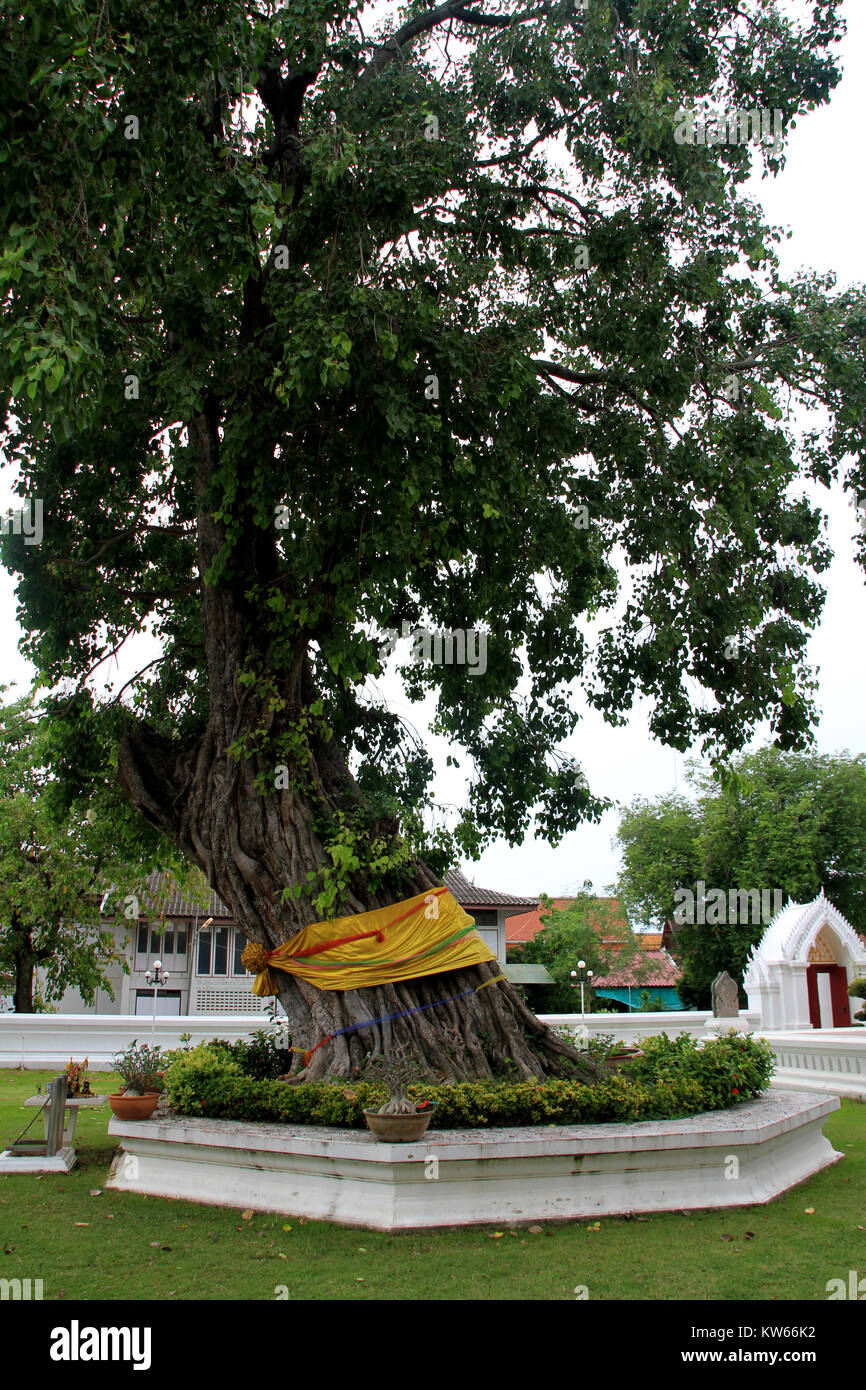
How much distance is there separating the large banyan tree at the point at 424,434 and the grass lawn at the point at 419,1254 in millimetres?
2189

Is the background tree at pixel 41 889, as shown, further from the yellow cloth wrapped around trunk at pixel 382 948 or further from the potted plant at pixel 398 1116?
the potted plant at pixel 398 1116

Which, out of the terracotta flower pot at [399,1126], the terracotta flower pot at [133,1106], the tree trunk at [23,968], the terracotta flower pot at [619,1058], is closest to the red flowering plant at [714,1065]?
the terracotta flower pot at [619,1058]

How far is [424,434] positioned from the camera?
8461 millimetres

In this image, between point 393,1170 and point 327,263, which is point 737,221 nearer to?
point 327,263

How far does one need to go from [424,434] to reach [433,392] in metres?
0.42

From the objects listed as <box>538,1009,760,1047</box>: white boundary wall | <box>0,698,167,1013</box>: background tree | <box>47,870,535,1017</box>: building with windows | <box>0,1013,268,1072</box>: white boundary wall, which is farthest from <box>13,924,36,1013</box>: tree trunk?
<box>538,1009,760,1047</box>: white boundary wall

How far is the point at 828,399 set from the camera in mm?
10773

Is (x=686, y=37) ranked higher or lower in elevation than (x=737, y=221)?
higher

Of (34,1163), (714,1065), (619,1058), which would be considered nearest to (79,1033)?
(34,1163)

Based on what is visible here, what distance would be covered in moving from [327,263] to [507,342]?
183 cm

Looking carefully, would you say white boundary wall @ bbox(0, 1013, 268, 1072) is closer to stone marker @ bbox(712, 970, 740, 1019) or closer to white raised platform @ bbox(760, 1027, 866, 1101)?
white raised platform @ bbox(760, 1027, 866, 1101)

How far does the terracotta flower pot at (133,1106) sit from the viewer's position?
→ 8.53m

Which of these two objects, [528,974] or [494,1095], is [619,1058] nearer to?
[494,1095]
